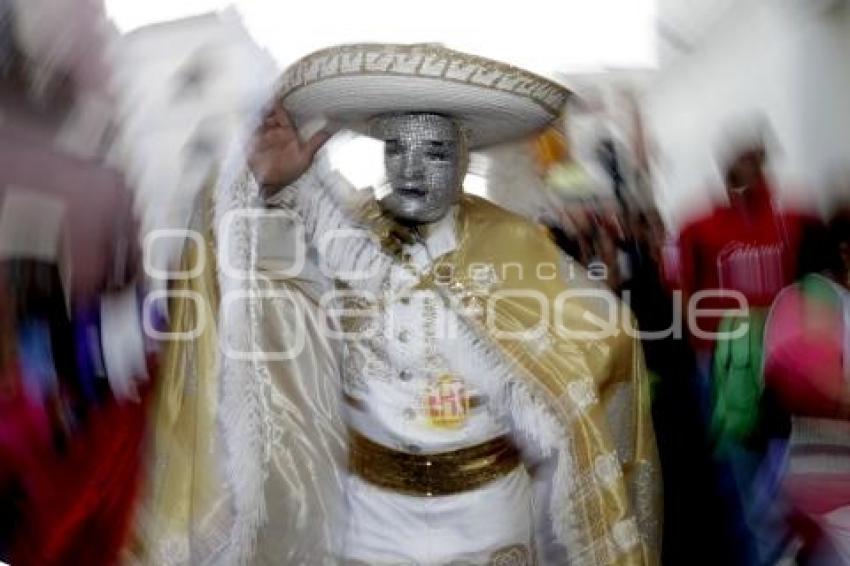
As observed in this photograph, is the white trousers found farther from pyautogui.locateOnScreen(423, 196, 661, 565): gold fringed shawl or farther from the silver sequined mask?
the silver sequined mask

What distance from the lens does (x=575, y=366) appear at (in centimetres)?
116

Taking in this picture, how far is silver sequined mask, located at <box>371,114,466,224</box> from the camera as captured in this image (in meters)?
1.12

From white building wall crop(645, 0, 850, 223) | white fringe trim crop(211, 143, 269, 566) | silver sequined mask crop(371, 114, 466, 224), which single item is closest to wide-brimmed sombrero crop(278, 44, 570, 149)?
silver sequined mask crop(371, 114, 466, 224)

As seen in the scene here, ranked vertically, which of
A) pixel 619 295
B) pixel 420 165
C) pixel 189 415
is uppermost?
pixel 420 165

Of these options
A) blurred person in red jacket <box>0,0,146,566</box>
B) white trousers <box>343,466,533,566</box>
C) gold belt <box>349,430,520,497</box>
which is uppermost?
blurred person in red jacket <box>0,0,146,566</box>

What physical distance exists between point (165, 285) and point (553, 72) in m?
0.61

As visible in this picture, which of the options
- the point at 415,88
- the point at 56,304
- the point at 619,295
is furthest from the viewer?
the point at 619,295

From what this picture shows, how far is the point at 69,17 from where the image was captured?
47.7 inches

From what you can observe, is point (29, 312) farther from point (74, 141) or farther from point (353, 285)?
point (353, 285)

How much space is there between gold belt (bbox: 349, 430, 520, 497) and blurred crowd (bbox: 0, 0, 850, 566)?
31 cm

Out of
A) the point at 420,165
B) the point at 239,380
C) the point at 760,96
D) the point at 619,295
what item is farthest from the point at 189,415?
the point at 760,96

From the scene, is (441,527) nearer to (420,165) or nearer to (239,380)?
(239,380)

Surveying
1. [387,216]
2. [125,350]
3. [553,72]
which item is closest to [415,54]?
[387,216]

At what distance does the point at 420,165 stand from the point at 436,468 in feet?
1.22
